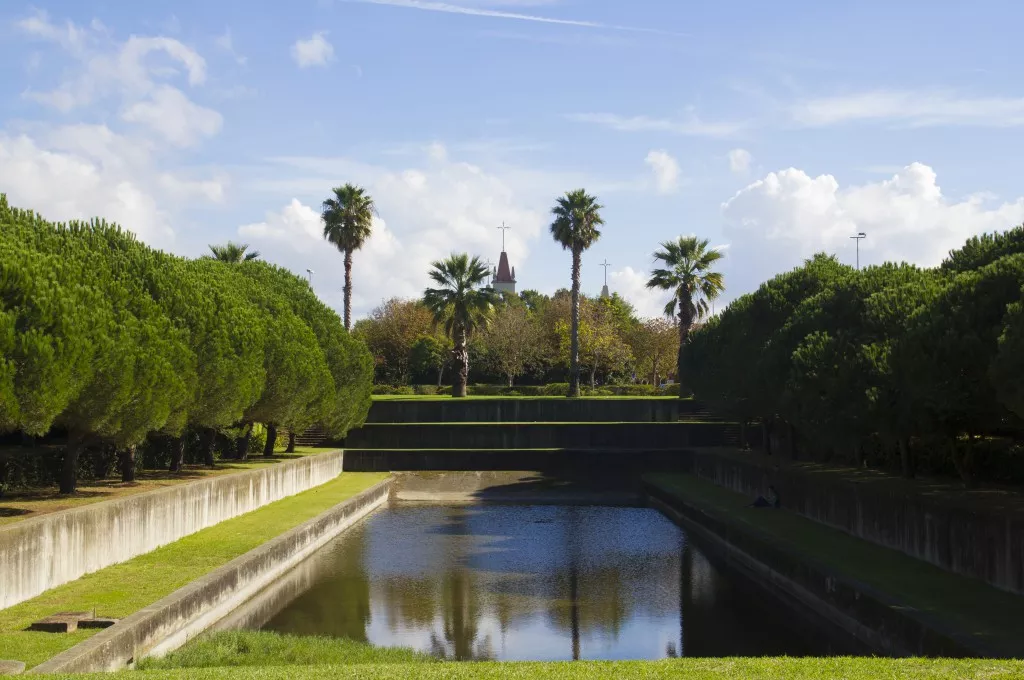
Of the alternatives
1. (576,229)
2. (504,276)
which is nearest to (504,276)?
(504,276)

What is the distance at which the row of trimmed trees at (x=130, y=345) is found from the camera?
18.5 m

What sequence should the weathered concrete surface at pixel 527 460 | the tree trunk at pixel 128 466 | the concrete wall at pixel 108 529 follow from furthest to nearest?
1. the weathered concrete surface at pixel 527 460
2. the tree trunk at pixel 128 466
3. the concrete wall at pixel 108 529

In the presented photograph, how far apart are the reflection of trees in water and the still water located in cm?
3

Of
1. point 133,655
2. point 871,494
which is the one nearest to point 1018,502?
point 871,494

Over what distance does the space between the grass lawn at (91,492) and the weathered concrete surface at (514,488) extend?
34.0 feet

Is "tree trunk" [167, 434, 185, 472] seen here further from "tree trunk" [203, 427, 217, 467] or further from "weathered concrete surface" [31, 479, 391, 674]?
"weathered concrete surface" [31, 479, 391, 674]

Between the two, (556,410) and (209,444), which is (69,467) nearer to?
(209,444)

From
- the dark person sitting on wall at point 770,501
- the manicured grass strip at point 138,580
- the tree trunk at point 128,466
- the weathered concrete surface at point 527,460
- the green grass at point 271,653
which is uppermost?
the tree trunk at point 128,466

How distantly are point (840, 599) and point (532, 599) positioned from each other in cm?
605

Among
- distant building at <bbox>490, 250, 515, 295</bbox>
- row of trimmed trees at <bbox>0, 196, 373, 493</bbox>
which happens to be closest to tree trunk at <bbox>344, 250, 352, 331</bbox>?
row of trimmed trees at <bbox>0, 196, 373, 493</bbox>

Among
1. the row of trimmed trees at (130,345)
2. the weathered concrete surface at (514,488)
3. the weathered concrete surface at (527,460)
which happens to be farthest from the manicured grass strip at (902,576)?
the weathered concrete surface at (527,460)

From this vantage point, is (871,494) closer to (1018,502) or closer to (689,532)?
(1018,502)

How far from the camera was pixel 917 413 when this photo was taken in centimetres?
2209

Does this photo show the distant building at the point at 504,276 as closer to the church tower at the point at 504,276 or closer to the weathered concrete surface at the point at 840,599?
the church tower at the point at 504,276
